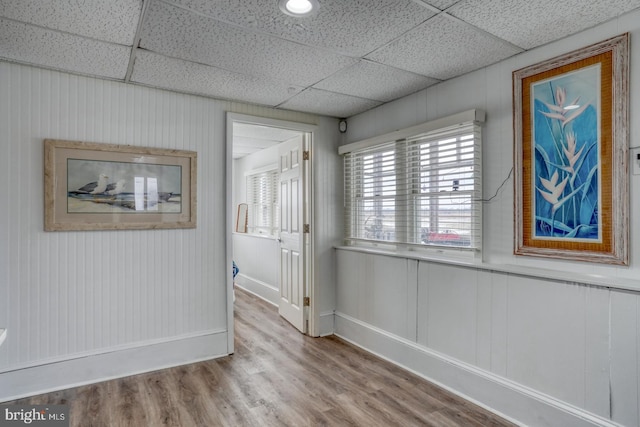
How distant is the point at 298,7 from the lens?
1879mm

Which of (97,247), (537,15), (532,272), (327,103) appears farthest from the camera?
(327,103)

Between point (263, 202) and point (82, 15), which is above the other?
point (82, 15)

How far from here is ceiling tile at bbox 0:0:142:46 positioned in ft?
6.06

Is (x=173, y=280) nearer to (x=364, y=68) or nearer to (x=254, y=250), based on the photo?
(x=364, y=68)

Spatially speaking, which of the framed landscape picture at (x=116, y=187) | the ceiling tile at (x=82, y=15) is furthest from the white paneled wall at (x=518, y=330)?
the ceiling tile at (x=82, y=15)

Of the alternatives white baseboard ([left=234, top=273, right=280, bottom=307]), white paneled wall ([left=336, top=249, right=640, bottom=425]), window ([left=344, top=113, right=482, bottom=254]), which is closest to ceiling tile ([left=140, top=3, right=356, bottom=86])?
window ([left=344, top=113, right=482, bottom=254])

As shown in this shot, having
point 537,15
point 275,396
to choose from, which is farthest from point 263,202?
point 537,15

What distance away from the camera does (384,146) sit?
3.52 m

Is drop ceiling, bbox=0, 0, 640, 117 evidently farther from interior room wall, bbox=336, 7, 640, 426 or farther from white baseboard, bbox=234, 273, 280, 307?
white baseboard, bbox=234, 273, 280, 307

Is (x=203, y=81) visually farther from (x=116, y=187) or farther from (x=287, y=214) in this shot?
(x=287, y=214)

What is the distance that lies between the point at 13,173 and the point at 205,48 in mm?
1653

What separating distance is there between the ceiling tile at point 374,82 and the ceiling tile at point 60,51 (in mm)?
1495

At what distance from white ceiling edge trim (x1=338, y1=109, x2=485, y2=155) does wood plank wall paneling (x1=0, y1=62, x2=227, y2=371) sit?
4.30 ft

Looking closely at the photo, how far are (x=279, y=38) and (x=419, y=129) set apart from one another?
1.41 m
